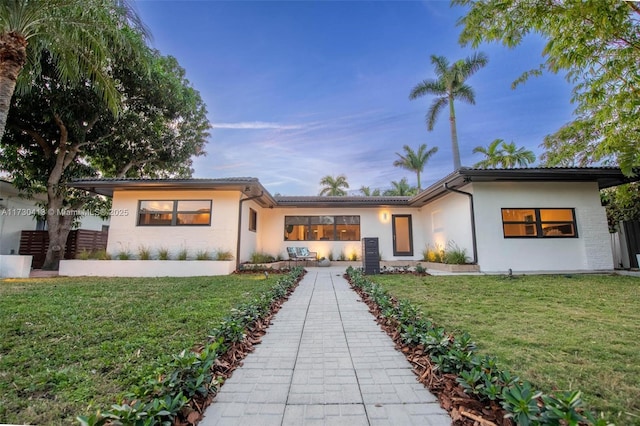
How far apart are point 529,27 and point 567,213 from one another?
24.7ft

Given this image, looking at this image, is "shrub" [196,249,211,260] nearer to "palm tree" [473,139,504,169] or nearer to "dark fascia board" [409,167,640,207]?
"dark fascia board" [409,167,640,207]

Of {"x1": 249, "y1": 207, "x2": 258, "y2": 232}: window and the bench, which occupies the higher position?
{"x1": 249, "y1": 207, "x2": 258, "y2": 232}: window

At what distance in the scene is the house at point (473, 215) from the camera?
8.57m

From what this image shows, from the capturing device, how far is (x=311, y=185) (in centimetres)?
2991

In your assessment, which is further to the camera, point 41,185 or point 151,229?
point 41,185

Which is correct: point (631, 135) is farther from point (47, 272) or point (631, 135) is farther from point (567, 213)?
point (47, 272)

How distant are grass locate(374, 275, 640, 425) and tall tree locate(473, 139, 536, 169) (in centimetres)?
1468

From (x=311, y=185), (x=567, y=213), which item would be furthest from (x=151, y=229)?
(x=311, y=185)

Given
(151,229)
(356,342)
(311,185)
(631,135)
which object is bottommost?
(356,342)

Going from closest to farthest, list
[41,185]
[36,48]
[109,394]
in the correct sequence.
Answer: [109,394] < [36,48] < [41,185]

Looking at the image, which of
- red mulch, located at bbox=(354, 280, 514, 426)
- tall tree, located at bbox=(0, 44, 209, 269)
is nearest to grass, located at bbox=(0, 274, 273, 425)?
red mulch, located at bbox=(354, 280, 514, 426)

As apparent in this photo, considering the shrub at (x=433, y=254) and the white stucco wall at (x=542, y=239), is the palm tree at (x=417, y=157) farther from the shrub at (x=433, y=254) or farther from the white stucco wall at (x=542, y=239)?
the white stucco wall at (x=542, y=239)

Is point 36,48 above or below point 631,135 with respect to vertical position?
above

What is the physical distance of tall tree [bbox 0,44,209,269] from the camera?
28.9 ft
